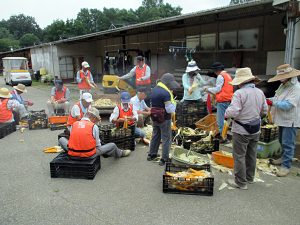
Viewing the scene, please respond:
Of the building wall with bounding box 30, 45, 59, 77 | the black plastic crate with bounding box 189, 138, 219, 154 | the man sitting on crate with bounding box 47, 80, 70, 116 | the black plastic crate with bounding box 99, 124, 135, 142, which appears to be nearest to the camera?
the black plastic crate with bounding box 99, 124, 135, 142

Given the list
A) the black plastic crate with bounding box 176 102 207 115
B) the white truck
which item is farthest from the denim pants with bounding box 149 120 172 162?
the white truck

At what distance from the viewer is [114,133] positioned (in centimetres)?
573

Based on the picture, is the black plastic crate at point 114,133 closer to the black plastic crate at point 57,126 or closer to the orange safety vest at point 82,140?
the orange safety vest at point 82,140

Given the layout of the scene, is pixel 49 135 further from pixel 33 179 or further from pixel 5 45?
pixel 5 45

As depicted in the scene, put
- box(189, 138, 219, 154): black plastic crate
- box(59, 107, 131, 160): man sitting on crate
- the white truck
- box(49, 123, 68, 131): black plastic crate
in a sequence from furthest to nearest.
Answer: the white truck → box(49, 123, 68, 131): black plastic crate → box(189, 138, 219, 154): black plastic crate → box(59, 107, 131, 160): man sitting on crate

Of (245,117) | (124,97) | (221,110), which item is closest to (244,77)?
(245,117)

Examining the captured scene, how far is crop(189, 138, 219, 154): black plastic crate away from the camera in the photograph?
5.77m

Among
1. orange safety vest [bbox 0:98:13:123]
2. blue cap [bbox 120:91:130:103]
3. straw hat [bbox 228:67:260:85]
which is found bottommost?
orange safety vest [bbox 0:98:13:123]

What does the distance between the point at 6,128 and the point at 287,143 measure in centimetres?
769

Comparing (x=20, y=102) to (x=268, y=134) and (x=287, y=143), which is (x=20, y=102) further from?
(x=287, y=143)

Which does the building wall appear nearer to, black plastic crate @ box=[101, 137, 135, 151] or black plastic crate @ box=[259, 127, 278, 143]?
black plastic crate @ box=[101, 137, 135, 151]

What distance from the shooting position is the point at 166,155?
523 cm

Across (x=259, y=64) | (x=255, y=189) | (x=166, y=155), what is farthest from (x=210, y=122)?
(x=259, y=64)

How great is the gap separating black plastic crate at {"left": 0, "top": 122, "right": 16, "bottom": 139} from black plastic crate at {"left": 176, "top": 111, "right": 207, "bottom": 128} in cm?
531
